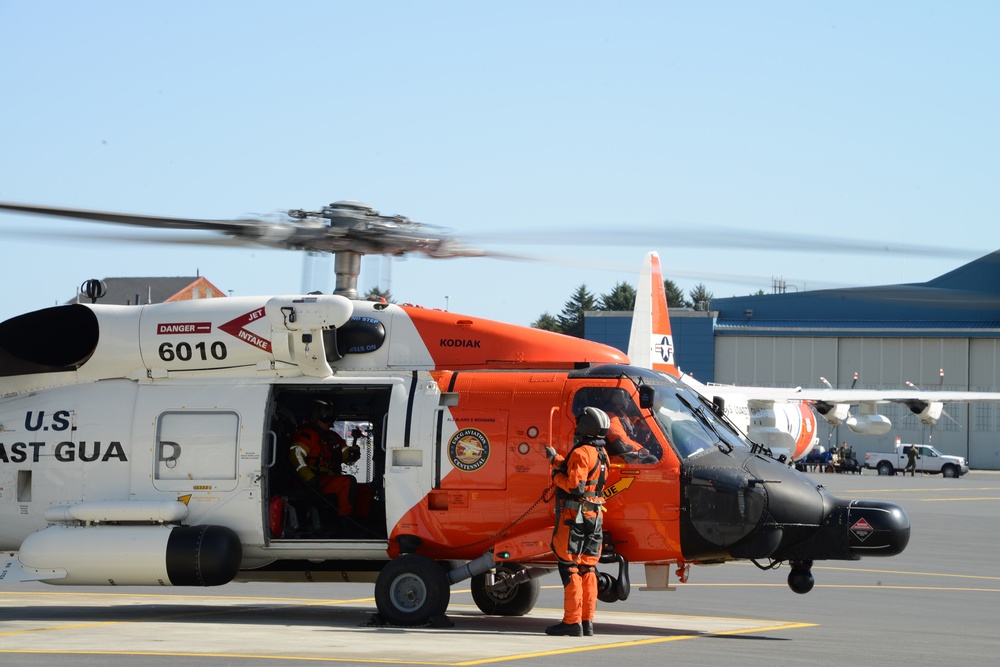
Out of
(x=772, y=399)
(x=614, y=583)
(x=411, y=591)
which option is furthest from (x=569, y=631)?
(x=772, y=399)

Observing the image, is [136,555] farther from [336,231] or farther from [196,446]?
[336,231]

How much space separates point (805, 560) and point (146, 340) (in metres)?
7.23

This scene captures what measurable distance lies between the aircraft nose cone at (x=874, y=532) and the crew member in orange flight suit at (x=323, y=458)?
518 centimetres

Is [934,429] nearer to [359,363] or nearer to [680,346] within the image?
[680,346]

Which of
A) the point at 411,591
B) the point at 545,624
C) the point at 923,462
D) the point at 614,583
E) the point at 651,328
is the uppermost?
the point at 651,328

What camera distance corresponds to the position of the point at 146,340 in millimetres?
12891

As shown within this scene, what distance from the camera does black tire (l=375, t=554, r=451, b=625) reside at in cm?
1155

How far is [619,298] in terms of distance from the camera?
403 ft

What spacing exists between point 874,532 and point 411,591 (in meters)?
4.49

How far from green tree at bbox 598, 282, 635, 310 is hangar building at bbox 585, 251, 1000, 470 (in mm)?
47116

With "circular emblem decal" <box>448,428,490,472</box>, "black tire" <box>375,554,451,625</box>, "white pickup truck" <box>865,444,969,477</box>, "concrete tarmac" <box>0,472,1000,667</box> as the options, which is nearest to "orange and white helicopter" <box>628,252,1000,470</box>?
"white pickup truck" <box>865,444,969,477</box>

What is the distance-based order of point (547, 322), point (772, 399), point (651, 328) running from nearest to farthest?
point (651, 328), point (772, 399), point (547, 322)

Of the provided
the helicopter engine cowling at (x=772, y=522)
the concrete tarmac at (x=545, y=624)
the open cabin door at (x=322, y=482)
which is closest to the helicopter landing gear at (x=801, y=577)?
the helicopter engine cowling at (x=772, y=522)

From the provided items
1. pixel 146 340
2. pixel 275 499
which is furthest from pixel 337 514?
pixel 146 340
